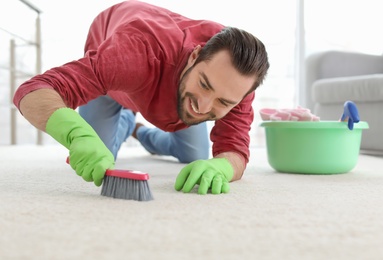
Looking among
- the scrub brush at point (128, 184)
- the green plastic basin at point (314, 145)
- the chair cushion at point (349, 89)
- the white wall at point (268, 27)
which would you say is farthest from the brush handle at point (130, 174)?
the white wall at point (268, 27)

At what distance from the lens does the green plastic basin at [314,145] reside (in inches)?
54.1

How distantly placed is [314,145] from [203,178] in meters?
0.52

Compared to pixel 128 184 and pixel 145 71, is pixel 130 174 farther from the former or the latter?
pixel 145 71

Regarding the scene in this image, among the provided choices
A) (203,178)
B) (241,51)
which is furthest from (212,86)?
(203,178)

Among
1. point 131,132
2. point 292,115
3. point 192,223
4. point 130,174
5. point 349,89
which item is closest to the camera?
point 192,223

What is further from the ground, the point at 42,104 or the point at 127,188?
the point at 42,104

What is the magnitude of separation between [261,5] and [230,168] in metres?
2.42

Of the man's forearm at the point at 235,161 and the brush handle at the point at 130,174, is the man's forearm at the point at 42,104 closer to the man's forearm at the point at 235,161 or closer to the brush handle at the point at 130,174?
the brush handle at the point at 130,174

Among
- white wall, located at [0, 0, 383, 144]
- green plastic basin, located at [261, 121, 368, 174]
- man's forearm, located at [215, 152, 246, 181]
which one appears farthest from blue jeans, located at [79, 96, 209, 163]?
white wall, located at [0, 0, 383, 144]

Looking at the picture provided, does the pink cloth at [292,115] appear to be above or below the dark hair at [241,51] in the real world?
below

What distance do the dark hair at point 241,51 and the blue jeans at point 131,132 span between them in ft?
2.40

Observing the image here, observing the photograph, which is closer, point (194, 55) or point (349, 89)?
point (194, 55)

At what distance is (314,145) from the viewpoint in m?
1.38

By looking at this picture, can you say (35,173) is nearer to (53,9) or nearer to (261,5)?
(53,9)
